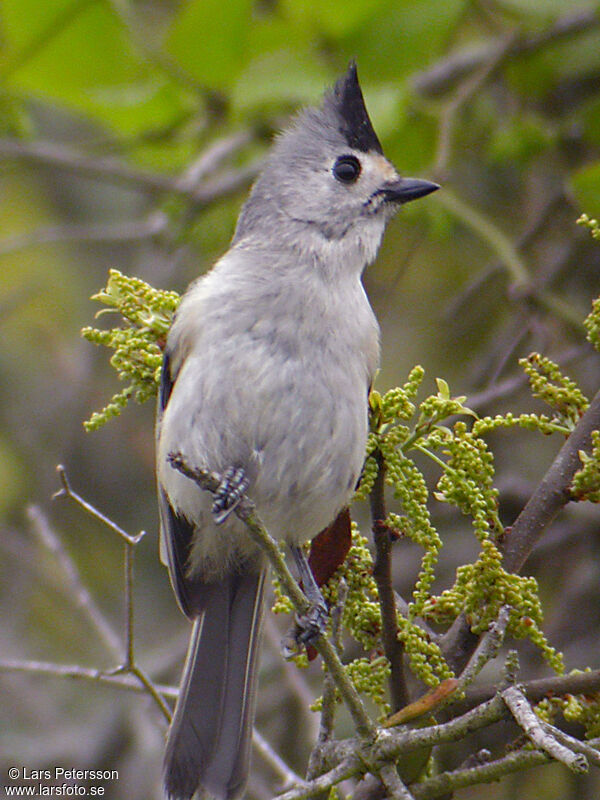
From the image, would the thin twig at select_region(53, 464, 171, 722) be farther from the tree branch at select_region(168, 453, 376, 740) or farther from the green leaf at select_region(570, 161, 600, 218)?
the green leaf at select_region(570, 161, 600, 218)

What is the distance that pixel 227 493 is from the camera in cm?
199

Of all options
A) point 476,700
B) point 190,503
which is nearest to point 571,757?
point 476,700

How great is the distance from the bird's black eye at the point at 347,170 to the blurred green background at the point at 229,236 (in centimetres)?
48

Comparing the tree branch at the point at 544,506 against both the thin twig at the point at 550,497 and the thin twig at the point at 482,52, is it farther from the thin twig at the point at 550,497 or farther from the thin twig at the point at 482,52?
the thin twig at the point at 482,52

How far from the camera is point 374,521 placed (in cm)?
167

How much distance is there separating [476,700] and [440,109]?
2.32 metres

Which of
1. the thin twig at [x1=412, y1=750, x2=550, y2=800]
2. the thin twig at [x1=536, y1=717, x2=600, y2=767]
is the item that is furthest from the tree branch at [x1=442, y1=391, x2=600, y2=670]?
the thin twig at [x1=536, y1=717, x2=600, y2=767]

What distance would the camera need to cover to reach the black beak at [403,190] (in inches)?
99.4

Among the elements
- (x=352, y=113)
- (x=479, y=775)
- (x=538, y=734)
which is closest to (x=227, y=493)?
(x=479, y=775)

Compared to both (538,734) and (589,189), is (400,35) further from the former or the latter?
(538,734)

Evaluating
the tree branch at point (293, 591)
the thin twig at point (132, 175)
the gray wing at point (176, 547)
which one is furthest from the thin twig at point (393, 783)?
the thin twig at point (132, 175)

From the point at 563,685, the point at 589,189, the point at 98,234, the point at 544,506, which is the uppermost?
the point at 98,234

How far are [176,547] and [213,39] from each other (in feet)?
5.47

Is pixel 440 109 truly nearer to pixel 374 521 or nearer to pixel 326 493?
pixel 326 493
